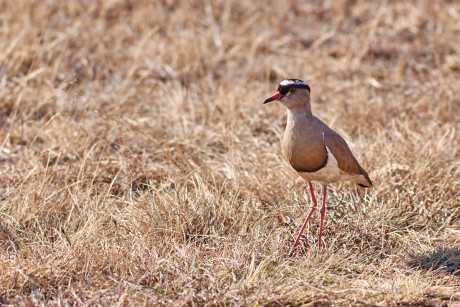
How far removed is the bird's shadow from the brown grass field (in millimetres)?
12

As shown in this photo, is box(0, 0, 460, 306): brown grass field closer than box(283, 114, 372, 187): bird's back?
Yes

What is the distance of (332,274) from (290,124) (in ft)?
3.03

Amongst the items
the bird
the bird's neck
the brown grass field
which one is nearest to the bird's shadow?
the brown grass field

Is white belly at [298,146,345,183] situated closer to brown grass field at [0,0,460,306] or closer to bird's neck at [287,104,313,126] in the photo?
bird's neck at [287,104,313,126]

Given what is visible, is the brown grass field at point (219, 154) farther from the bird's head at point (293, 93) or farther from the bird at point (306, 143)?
the bird's head at point (293, 93)

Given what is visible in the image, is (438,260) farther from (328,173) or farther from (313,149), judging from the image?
(313,149)

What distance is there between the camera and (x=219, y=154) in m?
6.21

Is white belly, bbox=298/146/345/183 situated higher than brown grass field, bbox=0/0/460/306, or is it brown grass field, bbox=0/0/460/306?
white belly, bbox=298/146/345/183

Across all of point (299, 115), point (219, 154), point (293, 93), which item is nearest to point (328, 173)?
point (299, 115)

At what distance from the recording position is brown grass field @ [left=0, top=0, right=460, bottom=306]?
14.4 feet

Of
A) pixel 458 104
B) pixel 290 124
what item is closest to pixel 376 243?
pixel 290 124

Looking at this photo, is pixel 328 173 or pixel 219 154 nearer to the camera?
pixel 328 173

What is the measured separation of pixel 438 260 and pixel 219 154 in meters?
2.07

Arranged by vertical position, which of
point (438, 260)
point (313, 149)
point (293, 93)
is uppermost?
point (293, 93)
